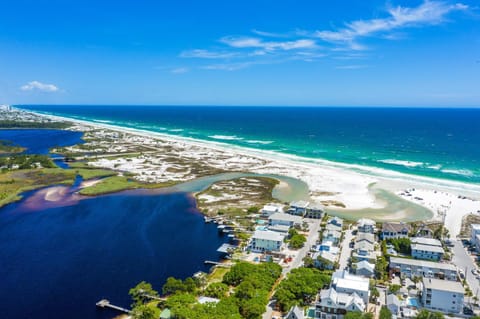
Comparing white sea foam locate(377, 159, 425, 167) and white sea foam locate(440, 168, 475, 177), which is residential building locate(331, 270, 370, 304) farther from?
white sea foam locate(377, 159, 425, 167)

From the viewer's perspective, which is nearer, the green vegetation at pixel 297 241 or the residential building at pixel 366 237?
the residential building at pixel 366 237

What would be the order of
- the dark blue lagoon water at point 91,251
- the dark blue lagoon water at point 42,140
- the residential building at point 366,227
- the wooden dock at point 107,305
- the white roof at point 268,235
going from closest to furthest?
the wooden dock at point 107,305 < the dark blue lagoon water at point 91,251 < the white roof at point 268,235 < the residential building at point 366,227 < the dark blue lagoon water at point 42,140

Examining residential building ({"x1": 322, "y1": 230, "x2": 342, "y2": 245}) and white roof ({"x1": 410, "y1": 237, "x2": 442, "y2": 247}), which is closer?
white roof ({"x1": 410, "y1": 237, "x2": 442, "y2": 247})

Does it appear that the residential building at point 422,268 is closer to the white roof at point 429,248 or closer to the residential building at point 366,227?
the white roof at point 429,248

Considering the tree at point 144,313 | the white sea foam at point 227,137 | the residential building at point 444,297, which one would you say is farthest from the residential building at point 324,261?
the white sea foam at point 227,137

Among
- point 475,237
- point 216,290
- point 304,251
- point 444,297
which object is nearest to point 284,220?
point 304,251

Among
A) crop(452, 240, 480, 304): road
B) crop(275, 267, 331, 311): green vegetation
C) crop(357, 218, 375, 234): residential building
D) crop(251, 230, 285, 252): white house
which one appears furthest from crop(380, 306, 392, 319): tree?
crop(357, 218, 375, 234): residential building

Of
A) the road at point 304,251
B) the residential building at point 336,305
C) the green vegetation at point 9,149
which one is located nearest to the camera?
the residential building at point 336,305
